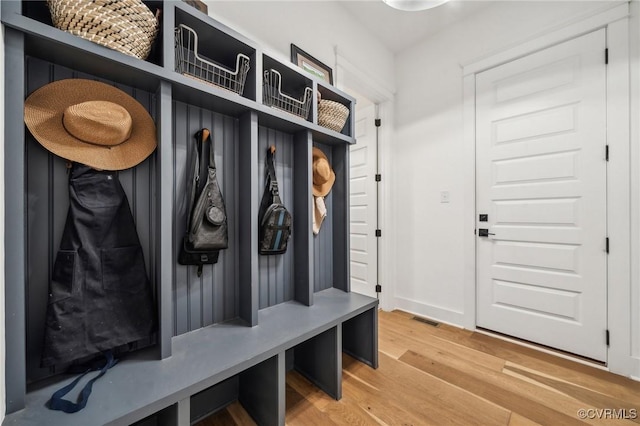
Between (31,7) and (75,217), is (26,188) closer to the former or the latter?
(75,217)

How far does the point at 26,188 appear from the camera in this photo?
896 mm

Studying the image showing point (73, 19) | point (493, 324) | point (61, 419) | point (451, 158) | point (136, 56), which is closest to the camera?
point (61, 419)

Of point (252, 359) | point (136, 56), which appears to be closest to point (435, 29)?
point (136, 56)

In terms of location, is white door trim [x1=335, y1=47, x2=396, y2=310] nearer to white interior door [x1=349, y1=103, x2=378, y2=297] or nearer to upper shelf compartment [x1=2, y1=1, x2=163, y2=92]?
white interior door [x1=349, y1=103, x2=378, y2=297]

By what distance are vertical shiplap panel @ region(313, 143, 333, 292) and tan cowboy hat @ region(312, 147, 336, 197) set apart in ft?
0.32

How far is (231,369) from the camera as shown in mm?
994

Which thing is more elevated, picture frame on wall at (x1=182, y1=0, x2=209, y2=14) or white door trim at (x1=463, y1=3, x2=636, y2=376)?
picture frame on wall at (x1=182, y1=0, x2=209, y2=14)

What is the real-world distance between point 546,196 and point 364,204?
1.62 metres

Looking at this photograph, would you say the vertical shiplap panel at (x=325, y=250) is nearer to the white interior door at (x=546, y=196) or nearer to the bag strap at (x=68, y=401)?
the bag strap at (x=68, y=401)

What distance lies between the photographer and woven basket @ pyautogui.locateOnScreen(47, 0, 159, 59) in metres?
0.85

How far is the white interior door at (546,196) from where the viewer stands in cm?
181

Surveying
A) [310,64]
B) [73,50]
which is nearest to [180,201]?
[73,50]

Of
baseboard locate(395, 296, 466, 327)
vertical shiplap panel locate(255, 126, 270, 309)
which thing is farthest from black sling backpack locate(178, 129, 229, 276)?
baseboard locate(395, 296, 466, 327)

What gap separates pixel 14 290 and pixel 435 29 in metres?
3.42
